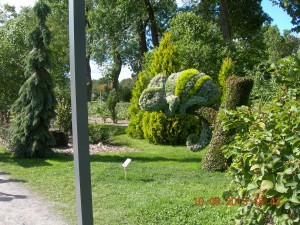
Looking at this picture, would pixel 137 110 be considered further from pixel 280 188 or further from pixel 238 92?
pixel 280 188

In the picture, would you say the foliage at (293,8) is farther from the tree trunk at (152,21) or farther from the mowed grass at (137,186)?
the mowed grass at (137,186)

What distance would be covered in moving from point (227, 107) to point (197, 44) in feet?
27.4

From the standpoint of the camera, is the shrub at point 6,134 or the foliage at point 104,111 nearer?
the shrub at point 6,134

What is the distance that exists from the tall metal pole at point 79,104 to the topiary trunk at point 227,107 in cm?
625

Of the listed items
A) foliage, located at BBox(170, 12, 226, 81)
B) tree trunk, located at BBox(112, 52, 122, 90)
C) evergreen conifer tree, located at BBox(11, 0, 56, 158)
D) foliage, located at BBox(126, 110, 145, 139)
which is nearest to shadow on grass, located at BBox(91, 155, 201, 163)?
evergreen conifer tree, located at BBox(11, 0, 56, 158)

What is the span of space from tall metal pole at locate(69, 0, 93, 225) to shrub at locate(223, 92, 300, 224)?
51.8 inches

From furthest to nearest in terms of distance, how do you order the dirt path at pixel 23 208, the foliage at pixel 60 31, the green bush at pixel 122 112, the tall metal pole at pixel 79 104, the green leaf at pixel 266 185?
the green bush at pixel 122 112 < the foliage at pixel 60 31 < the dirt path at pixel 23 208 < the green leaf at pixel 266 185 < the tall metal pole at pixel 79 104

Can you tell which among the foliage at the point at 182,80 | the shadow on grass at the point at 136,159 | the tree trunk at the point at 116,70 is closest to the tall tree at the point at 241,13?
the tree trunk at the point at 116,70

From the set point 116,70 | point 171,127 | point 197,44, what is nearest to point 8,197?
point 171,127

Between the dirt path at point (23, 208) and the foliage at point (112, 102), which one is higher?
the foliage at point (112, 102)

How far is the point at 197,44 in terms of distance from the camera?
15.8 metres

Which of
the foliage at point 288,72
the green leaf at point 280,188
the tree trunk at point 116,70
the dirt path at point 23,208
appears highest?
the tree trunk at point 116,70

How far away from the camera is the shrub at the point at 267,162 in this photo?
7.84 feet

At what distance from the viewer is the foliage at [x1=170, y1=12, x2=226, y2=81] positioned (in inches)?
619
